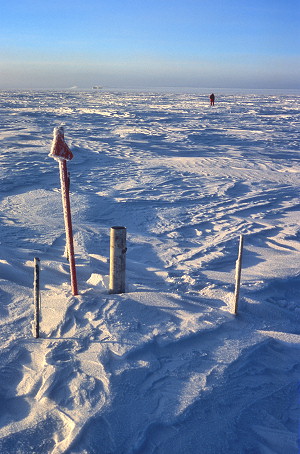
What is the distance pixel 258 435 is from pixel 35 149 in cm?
1282

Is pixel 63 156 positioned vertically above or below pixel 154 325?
above

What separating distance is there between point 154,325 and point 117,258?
79cm

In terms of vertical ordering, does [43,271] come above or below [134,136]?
below

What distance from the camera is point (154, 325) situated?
136 inches

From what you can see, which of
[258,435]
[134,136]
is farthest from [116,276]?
[134,136]

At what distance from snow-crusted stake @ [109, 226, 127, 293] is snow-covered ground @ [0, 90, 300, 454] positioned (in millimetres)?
163

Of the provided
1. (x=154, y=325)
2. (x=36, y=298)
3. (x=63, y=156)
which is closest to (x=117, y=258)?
(x=154, y=325)

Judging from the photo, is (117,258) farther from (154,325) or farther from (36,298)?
(36,298)

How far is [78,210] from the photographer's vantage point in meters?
7.54

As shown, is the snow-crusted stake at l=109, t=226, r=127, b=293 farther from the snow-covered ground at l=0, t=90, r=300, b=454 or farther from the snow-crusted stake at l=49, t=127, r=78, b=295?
the snow-crusted stake at l=49, t=127, r=78, b=295

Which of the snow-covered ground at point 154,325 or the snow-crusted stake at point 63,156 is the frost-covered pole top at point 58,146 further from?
the snow-covered ground at point 154,325

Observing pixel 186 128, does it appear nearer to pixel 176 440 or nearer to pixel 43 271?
pixel 43 271

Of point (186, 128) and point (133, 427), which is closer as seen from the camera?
point (133, 427)

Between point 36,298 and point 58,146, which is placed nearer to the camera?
point 36,298
